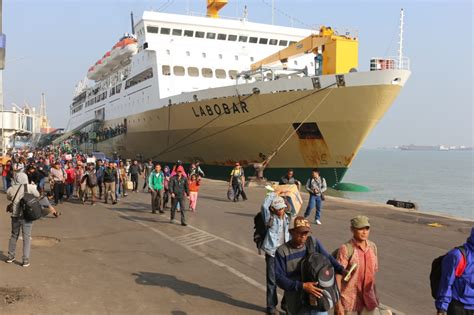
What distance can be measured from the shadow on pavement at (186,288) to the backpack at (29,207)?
178 centimetres

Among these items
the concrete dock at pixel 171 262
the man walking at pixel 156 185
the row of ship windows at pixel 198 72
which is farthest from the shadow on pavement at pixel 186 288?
the row of ship windows at pixel 198 72

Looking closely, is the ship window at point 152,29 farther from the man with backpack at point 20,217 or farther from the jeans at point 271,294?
the jeans at point 271,294

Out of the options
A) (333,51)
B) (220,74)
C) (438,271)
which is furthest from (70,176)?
(220,74)

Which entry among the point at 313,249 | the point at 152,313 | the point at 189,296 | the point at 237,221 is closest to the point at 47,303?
the point at 152,313

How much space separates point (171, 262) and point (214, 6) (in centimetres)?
2822

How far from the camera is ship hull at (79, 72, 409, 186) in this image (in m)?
20.3

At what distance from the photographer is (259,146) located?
A: 23031 millimetres

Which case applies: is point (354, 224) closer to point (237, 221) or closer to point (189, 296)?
point (189, 296)

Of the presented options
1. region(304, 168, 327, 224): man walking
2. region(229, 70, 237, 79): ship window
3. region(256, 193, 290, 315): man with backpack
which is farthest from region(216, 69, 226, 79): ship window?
region(256, 193, 290, 315): man with backpack

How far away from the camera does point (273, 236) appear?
5.30 metres

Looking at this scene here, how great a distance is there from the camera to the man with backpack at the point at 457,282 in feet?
11.2

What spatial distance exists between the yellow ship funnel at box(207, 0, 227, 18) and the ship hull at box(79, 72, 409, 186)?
1016 centimetres

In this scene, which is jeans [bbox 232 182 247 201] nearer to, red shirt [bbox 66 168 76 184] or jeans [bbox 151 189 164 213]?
jeans [bbox 151 189 164 213]

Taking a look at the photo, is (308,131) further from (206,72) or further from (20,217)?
(20,217)
